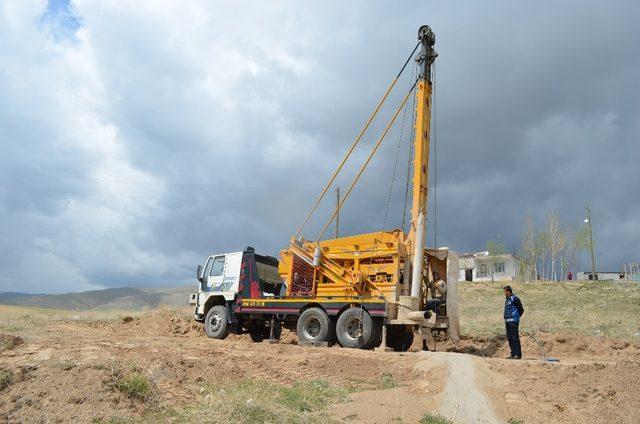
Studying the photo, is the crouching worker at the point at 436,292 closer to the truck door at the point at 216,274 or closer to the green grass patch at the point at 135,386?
the truck door at the point at 216,274

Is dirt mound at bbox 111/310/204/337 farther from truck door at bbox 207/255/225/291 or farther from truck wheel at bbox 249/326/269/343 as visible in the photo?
truck door at bbox 207/255/225/291

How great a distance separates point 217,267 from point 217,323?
1.87 metres

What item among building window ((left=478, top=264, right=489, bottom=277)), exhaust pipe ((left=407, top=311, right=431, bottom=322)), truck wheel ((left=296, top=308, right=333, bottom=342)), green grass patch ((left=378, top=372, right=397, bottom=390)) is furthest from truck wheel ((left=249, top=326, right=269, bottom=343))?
building window ((left=478, top=264, right=489, bottom=277))

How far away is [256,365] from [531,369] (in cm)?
525

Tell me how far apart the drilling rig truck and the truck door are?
420mm

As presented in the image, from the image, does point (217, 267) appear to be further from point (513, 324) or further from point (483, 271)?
point (483, 271)

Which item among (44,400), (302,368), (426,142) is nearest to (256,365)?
(302,368)

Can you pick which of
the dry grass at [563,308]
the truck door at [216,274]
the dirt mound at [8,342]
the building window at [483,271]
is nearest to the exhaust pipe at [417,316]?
the dry grass at [563,308]

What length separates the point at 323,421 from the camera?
7.23 metres

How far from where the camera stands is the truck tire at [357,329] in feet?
42.9

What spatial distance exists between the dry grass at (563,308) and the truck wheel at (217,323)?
8.17 meters

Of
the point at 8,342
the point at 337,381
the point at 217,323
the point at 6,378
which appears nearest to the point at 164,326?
the point at 217,323

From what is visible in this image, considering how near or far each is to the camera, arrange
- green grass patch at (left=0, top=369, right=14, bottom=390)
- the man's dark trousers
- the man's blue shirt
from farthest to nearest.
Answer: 1. the man's blue shirt
2. the man's dark trousers
3. green grass patch at (left=0, top=369, right=14, bottom=390)

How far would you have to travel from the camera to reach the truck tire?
1307 cm
